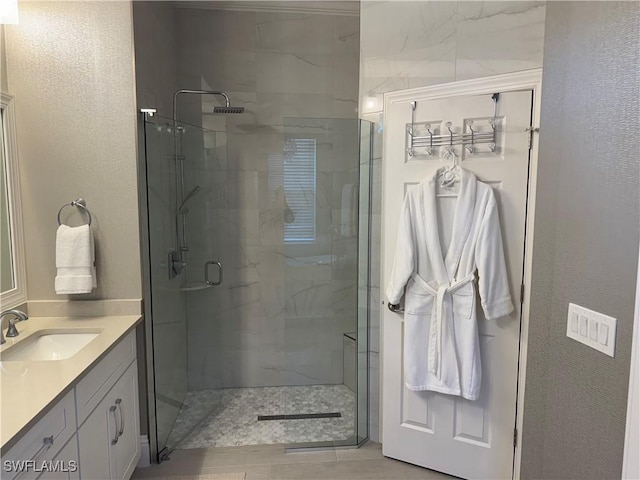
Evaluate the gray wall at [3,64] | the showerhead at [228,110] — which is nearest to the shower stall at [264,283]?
the showerhead at [228,110]

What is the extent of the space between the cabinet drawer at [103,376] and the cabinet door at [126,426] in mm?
63

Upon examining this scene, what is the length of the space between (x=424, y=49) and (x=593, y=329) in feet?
5.85

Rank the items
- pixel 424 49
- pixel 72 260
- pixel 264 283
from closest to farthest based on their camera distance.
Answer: pixel 72 260
pixel 424 49
pixel 264 283

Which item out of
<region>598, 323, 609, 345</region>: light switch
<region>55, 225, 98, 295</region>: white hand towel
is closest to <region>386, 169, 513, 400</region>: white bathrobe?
<region>598, 323, 609, 345</region>: light switch

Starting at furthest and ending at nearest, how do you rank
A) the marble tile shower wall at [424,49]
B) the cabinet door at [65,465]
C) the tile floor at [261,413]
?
the tile floor at [261,413], the marble tile shower wall at [424,49], the cabinet door at [65,465]

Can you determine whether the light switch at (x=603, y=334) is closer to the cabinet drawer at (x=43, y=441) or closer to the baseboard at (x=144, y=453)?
the cabinet drawer at (x=43, y=441)

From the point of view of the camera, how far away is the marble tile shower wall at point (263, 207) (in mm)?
3027

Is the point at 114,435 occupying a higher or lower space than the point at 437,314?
lower

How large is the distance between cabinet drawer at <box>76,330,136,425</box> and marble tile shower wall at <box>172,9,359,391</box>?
38.5 inches

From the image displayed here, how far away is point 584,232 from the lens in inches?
46.6

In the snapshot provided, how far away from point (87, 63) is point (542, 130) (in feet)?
7.64

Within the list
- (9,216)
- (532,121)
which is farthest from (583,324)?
(9,216)

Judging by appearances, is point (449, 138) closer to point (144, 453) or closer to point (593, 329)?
point (593, 329)

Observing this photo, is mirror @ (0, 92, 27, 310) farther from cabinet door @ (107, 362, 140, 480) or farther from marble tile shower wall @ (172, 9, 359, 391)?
marble tile shower wall @ (172, 9, 359, 391)
